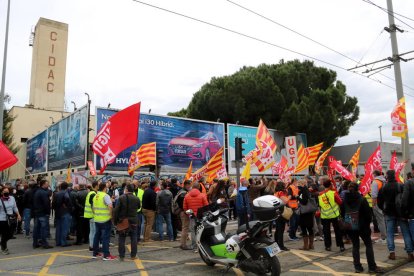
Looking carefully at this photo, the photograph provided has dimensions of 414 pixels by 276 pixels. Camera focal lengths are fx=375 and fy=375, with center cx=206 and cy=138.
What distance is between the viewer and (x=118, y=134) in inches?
466

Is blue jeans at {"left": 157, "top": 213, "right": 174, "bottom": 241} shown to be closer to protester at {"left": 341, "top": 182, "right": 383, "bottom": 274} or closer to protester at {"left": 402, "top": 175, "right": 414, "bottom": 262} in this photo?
protester at {"left": 341, "top": 182, "right": 383, "bottom": 274}

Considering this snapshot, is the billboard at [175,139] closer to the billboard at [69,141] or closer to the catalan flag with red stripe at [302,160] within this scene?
the billboard at [69,141]

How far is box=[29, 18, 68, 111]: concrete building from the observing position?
4981 cm

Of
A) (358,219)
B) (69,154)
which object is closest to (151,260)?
(358,219)

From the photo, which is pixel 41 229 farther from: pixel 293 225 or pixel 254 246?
pixel 293 225

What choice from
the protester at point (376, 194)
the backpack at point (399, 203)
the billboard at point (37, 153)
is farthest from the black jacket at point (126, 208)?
the billboard at point (37, 153)

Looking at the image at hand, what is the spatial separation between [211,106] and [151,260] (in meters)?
26.0

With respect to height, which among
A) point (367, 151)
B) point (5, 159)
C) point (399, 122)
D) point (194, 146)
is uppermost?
point (367, 151)

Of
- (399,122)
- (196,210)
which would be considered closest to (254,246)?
(196,210)

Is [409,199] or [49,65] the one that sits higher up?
[49,65]

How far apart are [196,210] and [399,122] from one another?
28.9ft

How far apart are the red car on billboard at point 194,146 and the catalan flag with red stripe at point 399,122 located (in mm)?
15220

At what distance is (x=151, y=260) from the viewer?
8656 mm

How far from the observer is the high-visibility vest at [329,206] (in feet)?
29.5
